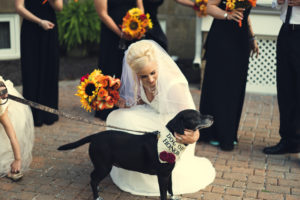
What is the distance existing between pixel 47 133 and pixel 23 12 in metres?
1.59

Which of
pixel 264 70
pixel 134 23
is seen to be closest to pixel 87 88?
pixel 134 23

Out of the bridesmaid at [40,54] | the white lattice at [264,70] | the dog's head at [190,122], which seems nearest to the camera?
the dog's head at [190,122]

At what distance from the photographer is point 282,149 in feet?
17.6

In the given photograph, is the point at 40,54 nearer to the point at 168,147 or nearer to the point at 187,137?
the point at 168,147

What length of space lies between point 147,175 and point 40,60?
8.91 ft

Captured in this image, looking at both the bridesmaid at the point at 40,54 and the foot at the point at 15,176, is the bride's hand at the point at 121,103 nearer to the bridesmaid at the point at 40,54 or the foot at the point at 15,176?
the foot at the point at 15,176

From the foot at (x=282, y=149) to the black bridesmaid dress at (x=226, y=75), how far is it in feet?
1.49

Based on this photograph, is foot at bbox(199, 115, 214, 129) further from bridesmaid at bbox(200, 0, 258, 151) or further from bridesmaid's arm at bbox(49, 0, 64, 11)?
bridesmaid's arm at bbox(49, 0, 64, 11)

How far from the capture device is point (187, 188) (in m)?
4.36

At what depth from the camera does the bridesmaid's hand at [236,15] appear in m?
5.02

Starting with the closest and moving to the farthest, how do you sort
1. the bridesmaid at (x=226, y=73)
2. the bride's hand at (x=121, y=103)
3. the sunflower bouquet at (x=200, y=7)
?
the bride's hand at (x=121, y=103), the bridesmaid at (x=226, y=73), the sunflower bouquet at (x=200, y=7)

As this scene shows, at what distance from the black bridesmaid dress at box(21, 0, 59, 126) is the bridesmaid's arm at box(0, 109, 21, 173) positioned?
171 centimetres

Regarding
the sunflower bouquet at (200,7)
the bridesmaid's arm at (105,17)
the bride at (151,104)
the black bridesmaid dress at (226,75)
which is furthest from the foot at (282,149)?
the sunflower bouquet at (200,7)

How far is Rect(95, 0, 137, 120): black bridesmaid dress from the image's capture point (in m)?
6.23
